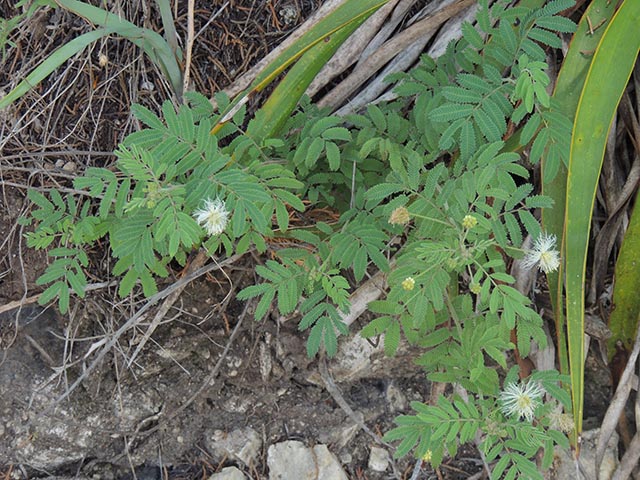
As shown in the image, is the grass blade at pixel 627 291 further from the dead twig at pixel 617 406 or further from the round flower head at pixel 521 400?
the round flower head at pixel 521 400

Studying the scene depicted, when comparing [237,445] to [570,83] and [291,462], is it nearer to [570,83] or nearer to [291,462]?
[291,462]

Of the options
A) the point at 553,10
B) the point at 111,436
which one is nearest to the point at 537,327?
the point at 553,10

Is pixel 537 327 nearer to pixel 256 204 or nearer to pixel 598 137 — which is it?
pixel 598 137

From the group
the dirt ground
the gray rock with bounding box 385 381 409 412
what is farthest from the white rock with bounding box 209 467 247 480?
the gray rock with bounding box 385 381 409 412

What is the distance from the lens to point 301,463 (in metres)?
2.23

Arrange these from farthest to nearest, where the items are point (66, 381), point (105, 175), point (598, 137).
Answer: point (66, 381)
point (598, 137)
point (105, 175)

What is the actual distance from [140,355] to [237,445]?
0.43 metres

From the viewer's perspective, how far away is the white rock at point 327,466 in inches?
87.5

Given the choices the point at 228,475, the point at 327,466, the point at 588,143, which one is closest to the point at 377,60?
the point at 588,143

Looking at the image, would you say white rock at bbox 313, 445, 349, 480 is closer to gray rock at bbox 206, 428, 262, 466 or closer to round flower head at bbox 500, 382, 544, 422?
gray rock at bbox 206, 428, 262, 466

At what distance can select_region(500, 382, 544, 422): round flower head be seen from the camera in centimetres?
155

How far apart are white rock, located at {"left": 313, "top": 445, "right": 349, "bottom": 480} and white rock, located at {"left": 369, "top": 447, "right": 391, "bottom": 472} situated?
96 millimetres

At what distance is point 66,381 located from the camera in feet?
7.07

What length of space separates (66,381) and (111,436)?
0.24m
